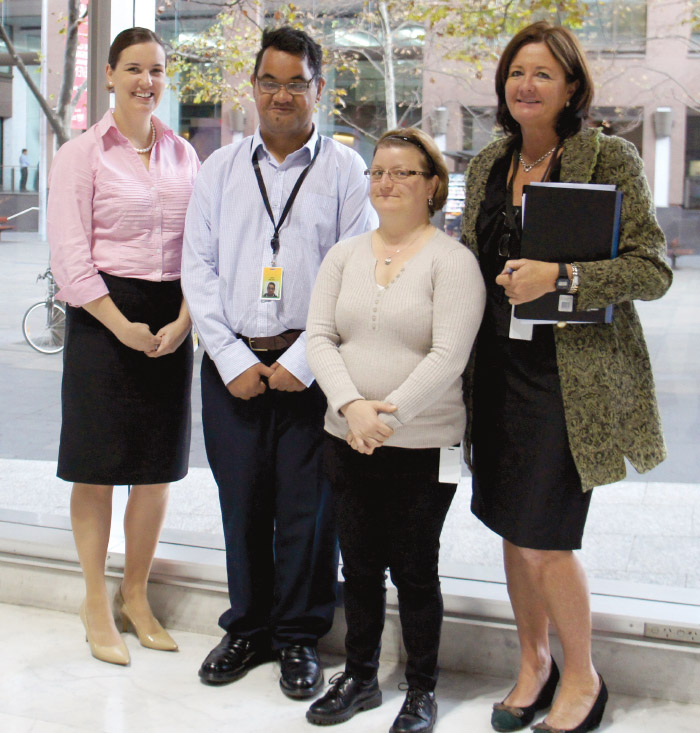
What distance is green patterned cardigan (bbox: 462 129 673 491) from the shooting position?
6.35ft

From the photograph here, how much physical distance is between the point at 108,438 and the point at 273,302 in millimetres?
636

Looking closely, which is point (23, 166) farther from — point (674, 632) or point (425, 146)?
point (674, 632)

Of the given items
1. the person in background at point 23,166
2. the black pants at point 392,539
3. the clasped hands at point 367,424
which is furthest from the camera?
the person in background at point 23,166

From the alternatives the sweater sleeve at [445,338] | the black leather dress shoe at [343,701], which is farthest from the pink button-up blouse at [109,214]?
the black leather dress shoe at [343,701]

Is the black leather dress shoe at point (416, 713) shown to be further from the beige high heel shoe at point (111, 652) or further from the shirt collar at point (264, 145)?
the shirt collar at point (264, 145)

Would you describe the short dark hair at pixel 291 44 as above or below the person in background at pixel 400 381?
above

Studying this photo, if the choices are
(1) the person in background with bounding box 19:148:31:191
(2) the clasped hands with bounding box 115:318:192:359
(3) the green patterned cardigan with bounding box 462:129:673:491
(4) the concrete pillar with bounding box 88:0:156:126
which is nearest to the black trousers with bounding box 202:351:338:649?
(2) the clasped hands with bounding box 115:318:192:359

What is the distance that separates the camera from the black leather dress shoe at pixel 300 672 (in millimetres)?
2414

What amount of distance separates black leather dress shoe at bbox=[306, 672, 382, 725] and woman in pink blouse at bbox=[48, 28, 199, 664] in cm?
62

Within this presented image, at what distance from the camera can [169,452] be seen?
8.59 feet

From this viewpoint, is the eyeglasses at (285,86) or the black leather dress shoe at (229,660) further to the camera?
the black leather dress shoe at (229,660)

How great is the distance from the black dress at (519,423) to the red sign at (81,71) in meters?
1.63

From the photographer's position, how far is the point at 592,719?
222cm

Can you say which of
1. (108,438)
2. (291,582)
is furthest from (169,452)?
(291,582)
